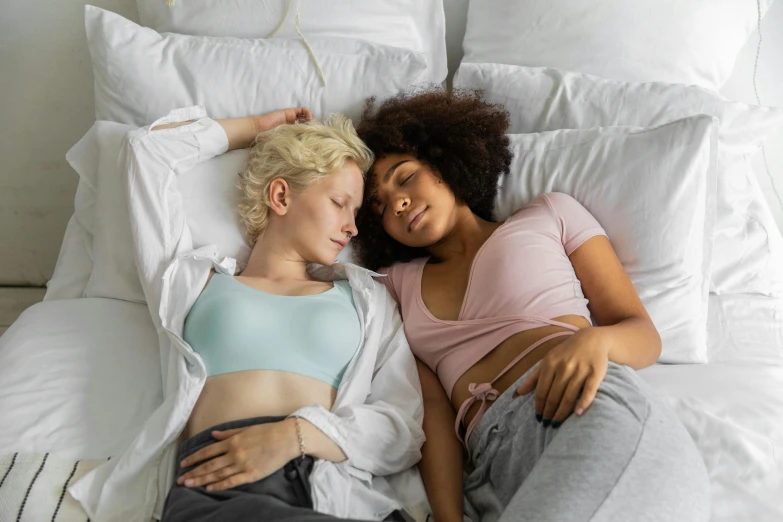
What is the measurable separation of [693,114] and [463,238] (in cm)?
63

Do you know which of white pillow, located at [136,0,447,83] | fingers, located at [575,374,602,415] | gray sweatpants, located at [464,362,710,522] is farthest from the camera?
white pillow, located at [136,0,447,83]

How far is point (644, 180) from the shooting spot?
52.1 inches

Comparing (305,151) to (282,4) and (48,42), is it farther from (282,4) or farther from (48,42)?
(48,42)

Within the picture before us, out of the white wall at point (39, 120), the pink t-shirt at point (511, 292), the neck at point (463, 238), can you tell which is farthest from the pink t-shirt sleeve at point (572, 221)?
the white wall at point (39, 120)

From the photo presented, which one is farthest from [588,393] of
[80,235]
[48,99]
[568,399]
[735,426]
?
[48,99]

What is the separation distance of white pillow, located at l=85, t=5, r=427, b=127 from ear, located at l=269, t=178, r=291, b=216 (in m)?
0.25

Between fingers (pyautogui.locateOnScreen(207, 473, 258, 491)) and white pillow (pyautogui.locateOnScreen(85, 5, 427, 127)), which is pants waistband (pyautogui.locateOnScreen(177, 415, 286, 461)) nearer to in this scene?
fingers (pyautogui.locateOnScreen(207, 473, 258, 491))

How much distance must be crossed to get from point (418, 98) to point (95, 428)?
971mm

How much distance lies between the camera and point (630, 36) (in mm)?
1623

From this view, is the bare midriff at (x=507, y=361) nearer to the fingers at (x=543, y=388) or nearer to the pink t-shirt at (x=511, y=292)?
the pink t-shirt at (x=511, y=292)

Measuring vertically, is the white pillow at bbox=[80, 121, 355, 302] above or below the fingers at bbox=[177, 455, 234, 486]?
above

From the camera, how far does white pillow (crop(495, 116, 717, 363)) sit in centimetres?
131

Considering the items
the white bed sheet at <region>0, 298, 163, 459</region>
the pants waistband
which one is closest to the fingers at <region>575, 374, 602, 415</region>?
the pants waistband

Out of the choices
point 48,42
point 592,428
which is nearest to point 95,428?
point 592,428
